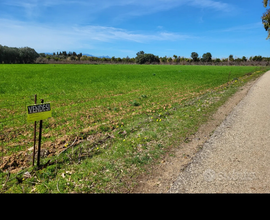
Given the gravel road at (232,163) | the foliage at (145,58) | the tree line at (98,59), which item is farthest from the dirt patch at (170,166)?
the foliage at (145,58)

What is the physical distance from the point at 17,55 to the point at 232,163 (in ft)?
380

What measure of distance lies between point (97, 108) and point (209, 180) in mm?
8669

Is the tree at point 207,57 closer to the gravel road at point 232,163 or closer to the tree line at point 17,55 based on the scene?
the tree line at point 17,55

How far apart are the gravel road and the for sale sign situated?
3.81 meters

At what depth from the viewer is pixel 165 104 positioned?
13.3m

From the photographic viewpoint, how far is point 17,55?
317ft

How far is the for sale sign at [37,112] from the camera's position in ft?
15.2

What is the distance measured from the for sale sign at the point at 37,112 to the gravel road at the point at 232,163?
150 inches

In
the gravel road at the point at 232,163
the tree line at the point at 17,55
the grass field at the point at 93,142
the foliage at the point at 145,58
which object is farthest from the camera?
the foliage at the point at 145,58

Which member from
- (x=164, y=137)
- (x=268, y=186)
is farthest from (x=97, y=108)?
(x=268, y=186)

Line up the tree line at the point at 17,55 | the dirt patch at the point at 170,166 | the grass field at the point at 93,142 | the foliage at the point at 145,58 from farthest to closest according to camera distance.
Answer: the foliage at the point at 145,58 < the tree line at the point at 17,55 < the grass field at the point at 93,142 < the dirt patch at the point at 170,166

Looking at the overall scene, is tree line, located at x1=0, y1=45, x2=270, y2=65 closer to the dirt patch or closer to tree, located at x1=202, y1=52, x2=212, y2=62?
tree, located at x1=202, y1=52, x2=212, y2=62

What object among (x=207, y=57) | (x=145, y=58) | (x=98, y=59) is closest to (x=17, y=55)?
(x=98, y=59)
